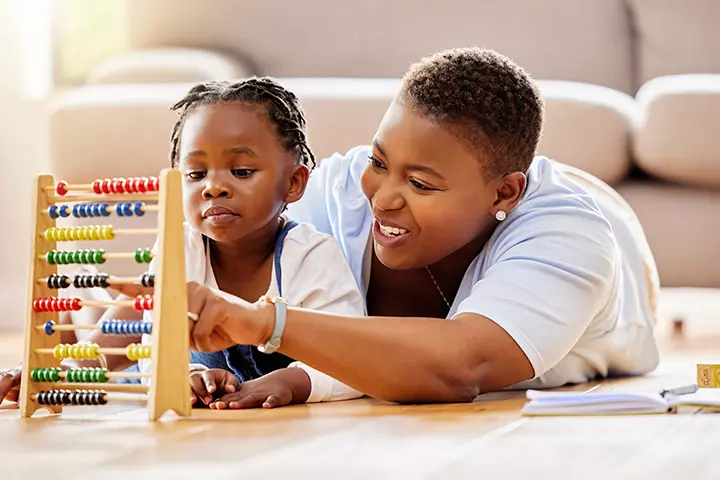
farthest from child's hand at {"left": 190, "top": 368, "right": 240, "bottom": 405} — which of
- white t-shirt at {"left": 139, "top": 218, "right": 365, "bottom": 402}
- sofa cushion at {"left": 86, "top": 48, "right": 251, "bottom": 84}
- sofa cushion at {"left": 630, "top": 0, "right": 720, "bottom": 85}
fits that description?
sofa cushion at {"left": 630, "top": 0, "right": 720, "bottom": 85}

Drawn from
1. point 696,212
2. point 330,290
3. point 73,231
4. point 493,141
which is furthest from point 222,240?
point 696,212

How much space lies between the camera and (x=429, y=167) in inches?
68.1

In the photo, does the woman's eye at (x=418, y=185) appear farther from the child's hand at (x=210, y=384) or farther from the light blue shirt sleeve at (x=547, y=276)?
the child's hand at (x=210, y=384)

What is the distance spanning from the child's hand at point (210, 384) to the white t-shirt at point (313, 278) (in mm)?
111

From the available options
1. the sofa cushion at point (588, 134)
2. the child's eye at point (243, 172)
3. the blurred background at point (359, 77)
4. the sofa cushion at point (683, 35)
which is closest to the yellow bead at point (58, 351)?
the child's eye at point (243, 172)

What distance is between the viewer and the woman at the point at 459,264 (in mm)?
1567

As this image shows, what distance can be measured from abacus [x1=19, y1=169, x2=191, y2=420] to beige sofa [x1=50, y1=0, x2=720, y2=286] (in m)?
1.25

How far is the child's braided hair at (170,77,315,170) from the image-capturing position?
189 centimetres

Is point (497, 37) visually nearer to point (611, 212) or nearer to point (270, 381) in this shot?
point (611, 212)

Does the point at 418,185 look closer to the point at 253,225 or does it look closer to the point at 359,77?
the point at 253,225

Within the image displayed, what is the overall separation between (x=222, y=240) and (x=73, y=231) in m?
0.32

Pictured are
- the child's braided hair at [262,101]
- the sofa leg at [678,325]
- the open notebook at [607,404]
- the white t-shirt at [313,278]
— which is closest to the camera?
the open notebook at [607,404]

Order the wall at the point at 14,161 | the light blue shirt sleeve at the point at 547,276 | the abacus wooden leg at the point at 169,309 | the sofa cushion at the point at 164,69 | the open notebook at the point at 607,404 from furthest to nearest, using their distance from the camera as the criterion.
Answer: the wall at the point at 14,161 → the sofa cushion at the point at 164,69 → the light blue shirt sleeve at the point at 547,276 → the open notebook at the point at 607,404 → the abacus wooden leg at the point at 169,309

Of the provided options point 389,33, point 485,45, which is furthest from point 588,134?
point 389,33
